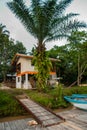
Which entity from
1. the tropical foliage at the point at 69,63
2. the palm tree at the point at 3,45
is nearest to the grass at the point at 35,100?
the tropical foliage at the point at 69,63

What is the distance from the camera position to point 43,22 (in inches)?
599

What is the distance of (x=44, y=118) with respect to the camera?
940cm

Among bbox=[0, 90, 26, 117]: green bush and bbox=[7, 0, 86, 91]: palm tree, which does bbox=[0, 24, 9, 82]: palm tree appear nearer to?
bbox=[7, 0, 86, 91]: palm tree

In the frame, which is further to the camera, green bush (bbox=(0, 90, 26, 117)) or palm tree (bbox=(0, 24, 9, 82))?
palm tree (bbox=(0, 24, 9, 82))

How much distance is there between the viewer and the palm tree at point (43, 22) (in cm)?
1506

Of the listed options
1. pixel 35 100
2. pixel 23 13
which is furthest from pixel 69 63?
pixel 35 100

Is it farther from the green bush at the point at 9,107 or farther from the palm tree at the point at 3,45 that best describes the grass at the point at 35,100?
the palm tree at the point at 3,45

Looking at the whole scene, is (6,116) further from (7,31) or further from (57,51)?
(7,31)

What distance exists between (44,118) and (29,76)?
15.4 metres

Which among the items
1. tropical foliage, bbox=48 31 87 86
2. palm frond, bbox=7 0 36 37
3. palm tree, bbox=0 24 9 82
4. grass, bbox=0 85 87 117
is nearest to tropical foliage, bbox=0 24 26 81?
palm tree, bbox=0 24 9 82

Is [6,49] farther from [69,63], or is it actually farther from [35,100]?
[35,100]

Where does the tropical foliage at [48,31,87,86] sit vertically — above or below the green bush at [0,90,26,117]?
above

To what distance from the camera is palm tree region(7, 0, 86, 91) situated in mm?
15062

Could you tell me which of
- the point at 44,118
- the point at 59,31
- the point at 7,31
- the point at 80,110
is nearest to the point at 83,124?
the point at 44,118
